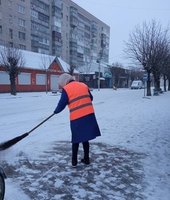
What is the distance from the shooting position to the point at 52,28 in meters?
66.5

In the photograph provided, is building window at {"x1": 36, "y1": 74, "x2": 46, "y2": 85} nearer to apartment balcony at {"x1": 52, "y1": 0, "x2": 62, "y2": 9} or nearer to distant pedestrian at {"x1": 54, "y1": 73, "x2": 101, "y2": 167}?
apartment balcony at {"x1": 52, "y1": 0, "x2": 62, "y2": 9}

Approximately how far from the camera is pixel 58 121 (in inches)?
483

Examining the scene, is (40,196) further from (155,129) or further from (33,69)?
(33,69)

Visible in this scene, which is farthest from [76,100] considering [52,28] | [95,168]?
[52,28]

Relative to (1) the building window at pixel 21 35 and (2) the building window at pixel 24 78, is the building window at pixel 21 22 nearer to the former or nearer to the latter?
(1) the building window at pixel 21 35

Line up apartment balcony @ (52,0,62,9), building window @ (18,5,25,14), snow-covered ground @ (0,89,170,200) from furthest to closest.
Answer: apartment balcony @ (52,0,62,9)
building window @ (18,5,25,14)
snow-covered ground @ (0,89,170,200)

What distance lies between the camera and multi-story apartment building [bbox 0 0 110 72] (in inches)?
2275

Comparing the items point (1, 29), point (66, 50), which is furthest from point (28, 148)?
point (66, 50)

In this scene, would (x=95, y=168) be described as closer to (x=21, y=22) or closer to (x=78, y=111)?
(x=78, y=111)

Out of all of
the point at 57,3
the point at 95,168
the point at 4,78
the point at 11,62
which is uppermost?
the point at 57,3

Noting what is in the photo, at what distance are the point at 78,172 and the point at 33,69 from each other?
39058 millimetres

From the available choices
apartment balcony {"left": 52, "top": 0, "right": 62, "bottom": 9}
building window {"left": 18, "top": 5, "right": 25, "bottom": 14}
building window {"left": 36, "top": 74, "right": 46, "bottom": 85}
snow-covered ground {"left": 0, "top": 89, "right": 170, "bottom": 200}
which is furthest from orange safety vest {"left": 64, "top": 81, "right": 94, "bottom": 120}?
apartment balcony {"left": 52, "top": 0, "right": 62, "bottom": 9}

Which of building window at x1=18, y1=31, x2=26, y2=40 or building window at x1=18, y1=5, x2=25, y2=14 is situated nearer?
building window at x1=18, y1=5, x2=25, y2=14

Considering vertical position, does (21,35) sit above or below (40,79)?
above
